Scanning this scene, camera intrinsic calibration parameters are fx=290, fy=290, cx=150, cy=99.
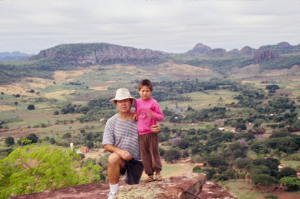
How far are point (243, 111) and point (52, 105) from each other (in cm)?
4307

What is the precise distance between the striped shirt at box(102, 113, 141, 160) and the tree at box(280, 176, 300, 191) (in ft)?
61.5

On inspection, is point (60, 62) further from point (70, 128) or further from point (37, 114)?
point (70, 128)

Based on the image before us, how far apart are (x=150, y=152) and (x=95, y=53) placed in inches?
6004

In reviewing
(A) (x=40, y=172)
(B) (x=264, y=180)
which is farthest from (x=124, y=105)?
(B) (x=264, y=180)

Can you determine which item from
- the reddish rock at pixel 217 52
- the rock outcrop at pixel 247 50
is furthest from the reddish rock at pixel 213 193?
the rock outcrop at pixel 247 50

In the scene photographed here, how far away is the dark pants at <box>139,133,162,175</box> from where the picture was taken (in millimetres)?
4789

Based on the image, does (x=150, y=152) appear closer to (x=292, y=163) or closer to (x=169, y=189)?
(x=169, y=189)

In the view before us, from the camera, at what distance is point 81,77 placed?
116m

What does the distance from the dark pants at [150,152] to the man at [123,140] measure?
17 cm

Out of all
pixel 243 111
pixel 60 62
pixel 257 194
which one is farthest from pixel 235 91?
pixel 60 62

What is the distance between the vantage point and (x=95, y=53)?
6004 inches

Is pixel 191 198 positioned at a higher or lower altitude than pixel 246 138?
higher

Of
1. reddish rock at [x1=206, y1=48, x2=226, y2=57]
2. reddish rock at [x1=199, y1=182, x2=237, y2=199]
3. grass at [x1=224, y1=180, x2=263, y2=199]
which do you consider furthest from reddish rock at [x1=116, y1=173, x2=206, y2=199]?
reddish rock at [x1=206, y1=48, x2=226, y2=57]

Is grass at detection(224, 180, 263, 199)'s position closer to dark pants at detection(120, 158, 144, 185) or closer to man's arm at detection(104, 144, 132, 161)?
dark pants at detection(120, 158, 144, 185)
